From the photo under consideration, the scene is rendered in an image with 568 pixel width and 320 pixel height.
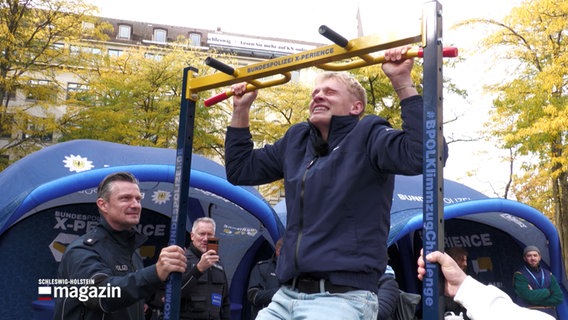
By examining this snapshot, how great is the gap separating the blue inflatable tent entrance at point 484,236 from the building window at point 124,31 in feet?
132

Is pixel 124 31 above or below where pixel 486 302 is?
above

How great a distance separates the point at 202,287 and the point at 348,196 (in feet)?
14.0

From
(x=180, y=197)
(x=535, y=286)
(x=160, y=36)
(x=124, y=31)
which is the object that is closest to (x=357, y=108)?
(x=180, y=197)

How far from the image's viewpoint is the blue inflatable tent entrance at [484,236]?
380 inches

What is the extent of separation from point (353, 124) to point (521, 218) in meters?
7.70

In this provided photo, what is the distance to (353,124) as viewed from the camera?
309 cm

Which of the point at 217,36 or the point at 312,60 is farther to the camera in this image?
the point at 217,36

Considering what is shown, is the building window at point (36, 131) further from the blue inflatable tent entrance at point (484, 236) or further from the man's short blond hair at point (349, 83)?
the man's short blond hair at point (349, 83)

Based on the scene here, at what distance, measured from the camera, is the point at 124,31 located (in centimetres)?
4850

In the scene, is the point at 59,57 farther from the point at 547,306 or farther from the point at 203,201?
the point at 547,306

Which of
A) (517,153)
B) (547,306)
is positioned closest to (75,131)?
(517,153)

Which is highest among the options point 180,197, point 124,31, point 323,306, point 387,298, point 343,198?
point 124,31

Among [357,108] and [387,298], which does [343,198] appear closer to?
[357,108]

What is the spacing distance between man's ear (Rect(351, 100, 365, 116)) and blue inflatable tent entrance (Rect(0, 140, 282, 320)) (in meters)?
4.22
